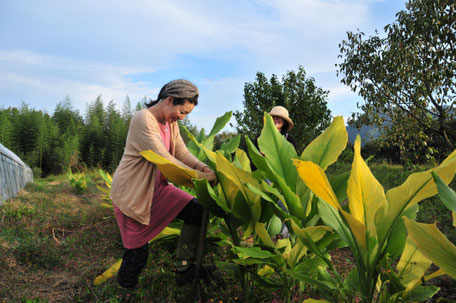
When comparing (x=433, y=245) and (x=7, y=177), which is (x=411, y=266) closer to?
(x=433, y=245)

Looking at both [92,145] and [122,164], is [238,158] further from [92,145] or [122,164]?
[92,145]

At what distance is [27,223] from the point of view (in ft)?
14.5

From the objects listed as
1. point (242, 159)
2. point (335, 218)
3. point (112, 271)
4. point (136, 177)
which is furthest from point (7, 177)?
point (335, 218)

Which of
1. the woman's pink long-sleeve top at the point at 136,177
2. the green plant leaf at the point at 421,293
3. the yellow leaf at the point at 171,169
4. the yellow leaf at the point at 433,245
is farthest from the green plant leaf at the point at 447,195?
the woman's pink long-sleeve top at the point at 136,177

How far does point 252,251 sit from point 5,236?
3.39 metres

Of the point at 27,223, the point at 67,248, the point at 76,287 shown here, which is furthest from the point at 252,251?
the point at 27,223

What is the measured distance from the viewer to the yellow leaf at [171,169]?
1.53m

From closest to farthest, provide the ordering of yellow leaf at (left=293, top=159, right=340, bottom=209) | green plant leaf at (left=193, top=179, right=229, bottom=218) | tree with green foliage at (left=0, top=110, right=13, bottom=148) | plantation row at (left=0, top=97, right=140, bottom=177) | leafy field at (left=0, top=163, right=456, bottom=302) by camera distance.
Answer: yellow leaf at (left=293, top=159, right=340, bottom=209), green plant leaf at (left=193, top=179, right=229, bottom=218), leafy field at (left=0, top=163, right=456, bottom=302), tree with green foliage at (left=0, top=110, right=13, bottom=148), plantation row at (left=0, top=97, right=140, bottom=177)

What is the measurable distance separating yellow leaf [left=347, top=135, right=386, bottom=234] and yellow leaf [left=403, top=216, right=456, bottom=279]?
239 mm

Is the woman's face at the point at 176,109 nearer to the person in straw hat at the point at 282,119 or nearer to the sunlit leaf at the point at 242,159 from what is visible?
the sunlit leaf at the point at 242,159

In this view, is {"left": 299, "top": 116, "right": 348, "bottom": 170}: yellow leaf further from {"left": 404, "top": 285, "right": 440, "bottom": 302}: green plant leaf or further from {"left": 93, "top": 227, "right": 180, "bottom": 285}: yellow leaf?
{"left": 93, "top": 227, "right": 180, "bottom": 285}: yellow leaf

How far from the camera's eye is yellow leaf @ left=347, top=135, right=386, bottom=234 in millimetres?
1291

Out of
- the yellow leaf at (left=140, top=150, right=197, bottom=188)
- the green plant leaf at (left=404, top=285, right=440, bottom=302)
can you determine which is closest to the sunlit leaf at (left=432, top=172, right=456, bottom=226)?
the green plant leaf at (left=404, top=285, right=440, bottom=302)

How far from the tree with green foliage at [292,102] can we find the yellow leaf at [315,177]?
7649 mm
